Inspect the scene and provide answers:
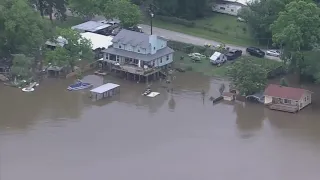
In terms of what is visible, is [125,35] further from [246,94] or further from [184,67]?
[246,94]

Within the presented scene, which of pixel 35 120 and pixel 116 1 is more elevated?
pixel 116 1

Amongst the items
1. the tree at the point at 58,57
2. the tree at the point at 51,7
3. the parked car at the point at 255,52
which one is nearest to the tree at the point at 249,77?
the parked car at the point at 255,52

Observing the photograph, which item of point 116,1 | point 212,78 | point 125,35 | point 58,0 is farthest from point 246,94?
point 58,0

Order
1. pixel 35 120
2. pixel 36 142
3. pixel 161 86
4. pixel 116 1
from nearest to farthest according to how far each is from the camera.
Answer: pixel 36 142, pixel 35 120, pixel 161 86, pixel 116 1

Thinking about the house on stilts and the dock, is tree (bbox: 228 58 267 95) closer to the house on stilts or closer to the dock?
the house on stilts

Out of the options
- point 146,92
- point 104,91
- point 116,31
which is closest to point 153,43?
point 146,92

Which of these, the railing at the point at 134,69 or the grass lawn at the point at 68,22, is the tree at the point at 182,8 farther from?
the railing at the point at 134,69
